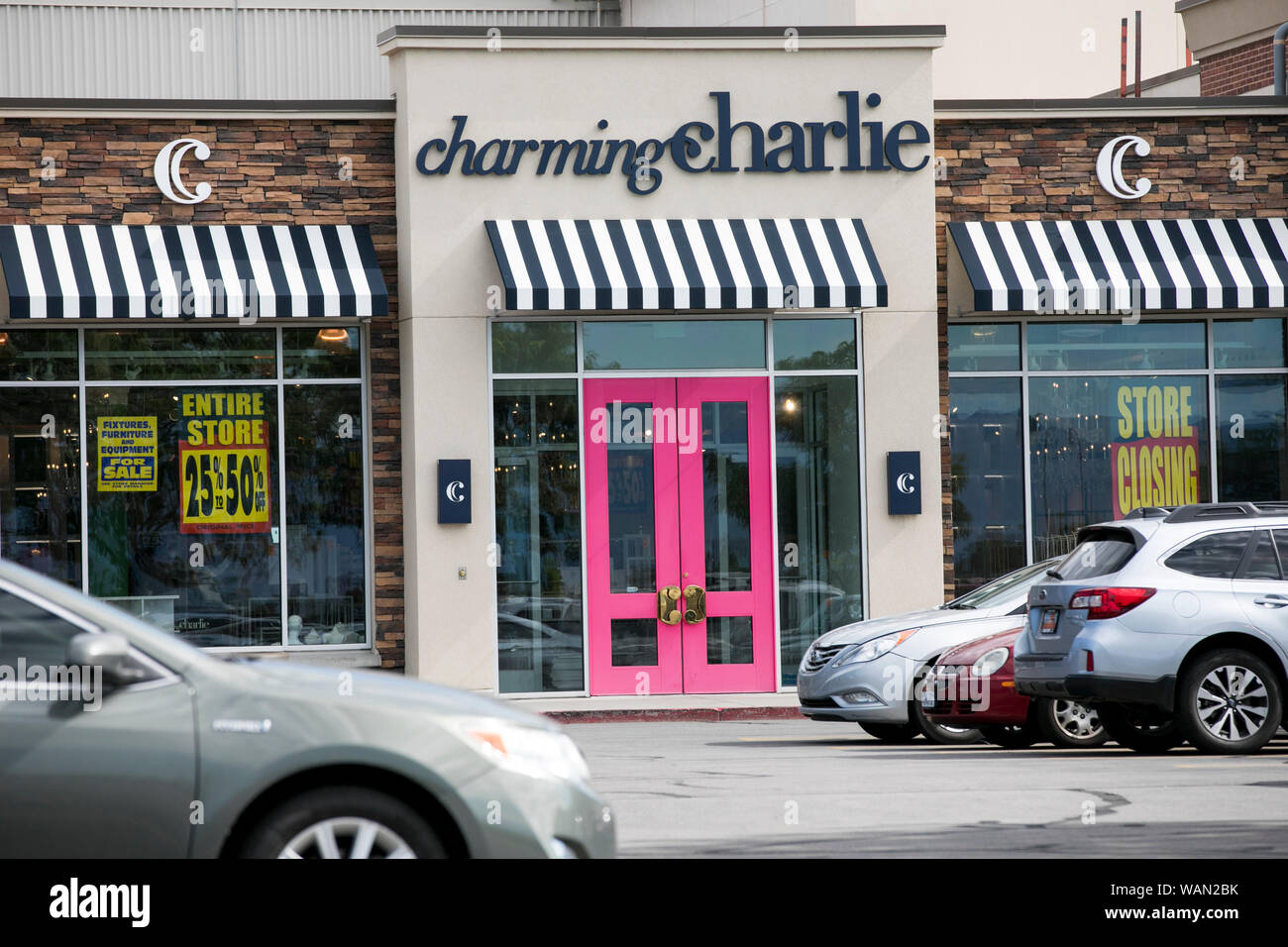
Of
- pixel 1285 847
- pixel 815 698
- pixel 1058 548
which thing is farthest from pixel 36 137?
pixel 1285 847

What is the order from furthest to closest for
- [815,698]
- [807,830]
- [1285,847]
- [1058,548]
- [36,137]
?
[1058,548] → [36,137] → [815,698] → [807,830] → [1285,847]

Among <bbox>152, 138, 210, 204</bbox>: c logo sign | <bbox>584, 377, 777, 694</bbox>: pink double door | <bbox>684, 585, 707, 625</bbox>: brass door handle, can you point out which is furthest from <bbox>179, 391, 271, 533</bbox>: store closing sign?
<bbox>684, 585, 707, 625</bbox>: brass door handle

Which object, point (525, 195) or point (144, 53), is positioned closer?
point (525, 195)

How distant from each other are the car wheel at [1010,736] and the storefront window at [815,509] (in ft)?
→ 13.4

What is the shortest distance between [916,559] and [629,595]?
3098 mm

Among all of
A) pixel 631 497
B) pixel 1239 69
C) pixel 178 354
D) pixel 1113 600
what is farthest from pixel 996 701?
pixel 1239 69

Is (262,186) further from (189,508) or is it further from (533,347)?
(189,508)

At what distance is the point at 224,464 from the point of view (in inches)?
696

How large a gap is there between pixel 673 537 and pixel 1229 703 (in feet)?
23.0

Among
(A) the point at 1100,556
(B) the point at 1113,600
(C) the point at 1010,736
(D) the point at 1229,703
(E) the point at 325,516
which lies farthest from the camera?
(E) the point at 325,516

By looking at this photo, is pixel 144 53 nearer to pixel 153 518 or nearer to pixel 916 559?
pixel 153 518

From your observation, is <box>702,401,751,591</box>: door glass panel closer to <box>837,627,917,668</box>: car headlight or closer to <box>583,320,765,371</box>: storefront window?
<box>583,320,765,371</box>: storefront window

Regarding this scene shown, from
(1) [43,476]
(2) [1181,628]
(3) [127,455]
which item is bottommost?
(2) [1181,628]

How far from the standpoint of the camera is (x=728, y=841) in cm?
832
